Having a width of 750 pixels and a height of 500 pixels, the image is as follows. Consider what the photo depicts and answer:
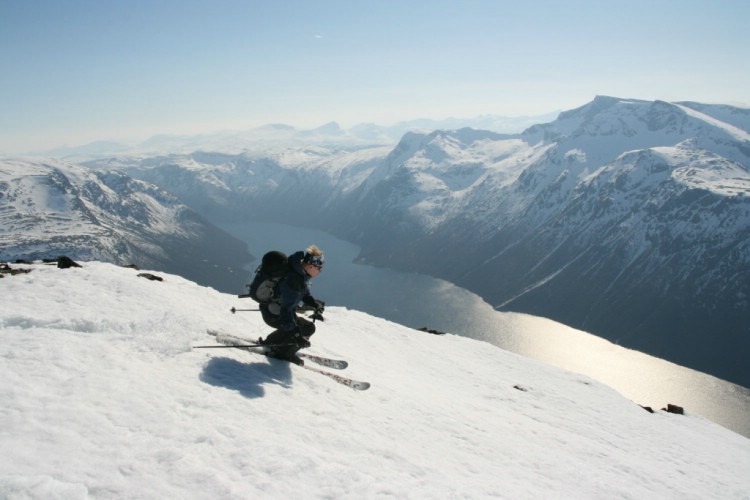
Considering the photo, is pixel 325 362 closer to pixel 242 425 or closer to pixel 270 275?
pixel 270 275

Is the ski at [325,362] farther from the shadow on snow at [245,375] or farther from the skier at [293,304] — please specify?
the shadow on snow at [245,375]

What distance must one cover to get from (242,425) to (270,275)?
5127mm

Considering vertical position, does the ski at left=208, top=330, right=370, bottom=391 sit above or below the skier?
below

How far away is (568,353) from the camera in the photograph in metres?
196

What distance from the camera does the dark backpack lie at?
44.5ft

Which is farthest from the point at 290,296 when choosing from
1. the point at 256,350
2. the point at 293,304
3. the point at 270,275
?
the point at 256,350

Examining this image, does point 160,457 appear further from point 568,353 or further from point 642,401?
point 568,353

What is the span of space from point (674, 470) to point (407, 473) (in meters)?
14.8

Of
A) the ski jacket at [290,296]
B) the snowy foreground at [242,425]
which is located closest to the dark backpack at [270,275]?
the ski jacket at [290,296]

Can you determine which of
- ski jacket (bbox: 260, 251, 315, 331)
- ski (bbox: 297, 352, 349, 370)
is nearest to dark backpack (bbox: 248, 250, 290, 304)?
ski jacket (bbox: 260, 251, 315, 331)

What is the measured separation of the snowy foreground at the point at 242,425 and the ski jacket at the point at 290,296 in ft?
4.48

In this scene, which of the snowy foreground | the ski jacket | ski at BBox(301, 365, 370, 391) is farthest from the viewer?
ski at BBox(301, 365, 370, 391)

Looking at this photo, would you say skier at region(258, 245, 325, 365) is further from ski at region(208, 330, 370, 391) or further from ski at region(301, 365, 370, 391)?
ski at region(301, 365, 370, 391)

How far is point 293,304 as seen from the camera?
13.7m
